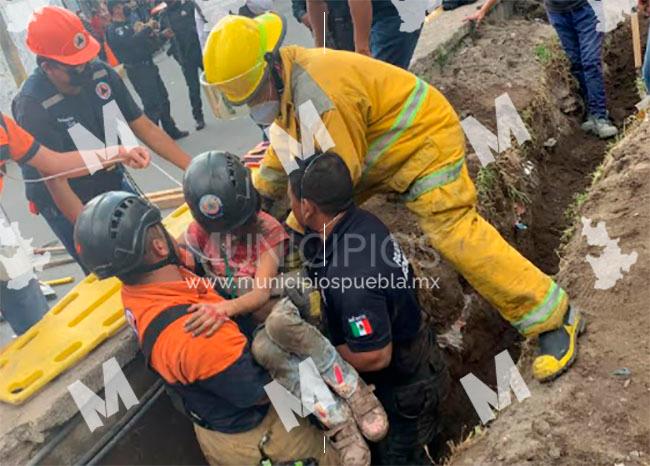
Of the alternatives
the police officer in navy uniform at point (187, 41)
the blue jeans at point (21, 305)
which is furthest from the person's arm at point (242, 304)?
the police officer in navy uniform at point (187, 41)

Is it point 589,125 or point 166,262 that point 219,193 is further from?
point 589,125

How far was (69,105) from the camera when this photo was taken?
420 cm

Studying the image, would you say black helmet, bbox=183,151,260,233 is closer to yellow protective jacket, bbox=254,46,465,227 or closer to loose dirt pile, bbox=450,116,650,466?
yellow protective jacket, bbox=254,46,465,227

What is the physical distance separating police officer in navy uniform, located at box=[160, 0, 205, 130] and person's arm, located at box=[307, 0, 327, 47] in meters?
3.07

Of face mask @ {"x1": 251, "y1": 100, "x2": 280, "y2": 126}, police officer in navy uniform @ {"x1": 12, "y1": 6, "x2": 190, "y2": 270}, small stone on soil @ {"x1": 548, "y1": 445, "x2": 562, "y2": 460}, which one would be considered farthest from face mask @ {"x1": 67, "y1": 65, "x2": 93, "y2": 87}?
small stone on soil @ {"x1": 548, "y1": 445, "x2": 562, "y2": 460}

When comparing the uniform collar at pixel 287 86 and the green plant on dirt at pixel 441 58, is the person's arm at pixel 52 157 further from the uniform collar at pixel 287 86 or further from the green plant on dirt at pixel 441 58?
the green plant on dirt at pixel 441 58

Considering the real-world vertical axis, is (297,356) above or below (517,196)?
above

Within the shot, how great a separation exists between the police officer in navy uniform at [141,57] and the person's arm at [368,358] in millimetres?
6116

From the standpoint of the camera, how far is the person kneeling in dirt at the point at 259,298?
282 cm

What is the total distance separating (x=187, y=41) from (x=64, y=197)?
4.94 m

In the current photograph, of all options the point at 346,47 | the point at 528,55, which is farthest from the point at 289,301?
the point at 528,55

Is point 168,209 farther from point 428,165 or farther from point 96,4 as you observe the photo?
point 96,4

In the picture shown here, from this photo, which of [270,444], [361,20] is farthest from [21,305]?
[361,20]

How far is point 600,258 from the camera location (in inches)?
161
